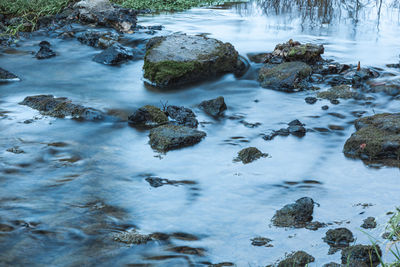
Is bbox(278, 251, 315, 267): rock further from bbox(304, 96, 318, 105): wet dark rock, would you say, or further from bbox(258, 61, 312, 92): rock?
bbox(258, 61, 312, 92): rock

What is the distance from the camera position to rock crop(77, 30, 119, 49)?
11.6 m

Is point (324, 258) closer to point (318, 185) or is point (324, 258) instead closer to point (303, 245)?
point (303, 245)

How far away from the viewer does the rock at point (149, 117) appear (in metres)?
7.11

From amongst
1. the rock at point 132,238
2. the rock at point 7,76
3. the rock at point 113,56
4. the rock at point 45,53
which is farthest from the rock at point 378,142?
the rock at point 45,53

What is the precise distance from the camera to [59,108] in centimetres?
754

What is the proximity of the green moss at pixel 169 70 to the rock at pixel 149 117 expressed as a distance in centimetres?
190

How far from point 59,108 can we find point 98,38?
4676 mm

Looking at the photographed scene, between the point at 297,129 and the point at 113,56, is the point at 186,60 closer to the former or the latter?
the point at 113,56

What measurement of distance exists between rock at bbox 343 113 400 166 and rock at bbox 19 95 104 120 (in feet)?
12.8

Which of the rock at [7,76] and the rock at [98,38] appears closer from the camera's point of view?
the rock at [7,76]

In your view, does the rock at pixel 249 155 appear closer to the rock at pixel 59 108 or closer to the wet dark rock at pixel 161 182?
the wet dark rock at pixel 161 182

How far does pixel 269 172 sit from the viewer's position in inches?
218

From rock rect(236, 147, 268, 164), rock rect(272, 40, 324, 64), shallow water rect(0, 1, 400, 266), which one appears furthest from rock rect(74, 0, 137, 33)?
rock rect(236, 147, 268, 164)

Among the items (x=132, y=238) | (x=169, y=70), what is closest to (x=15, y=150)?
(x=132, y=238)
